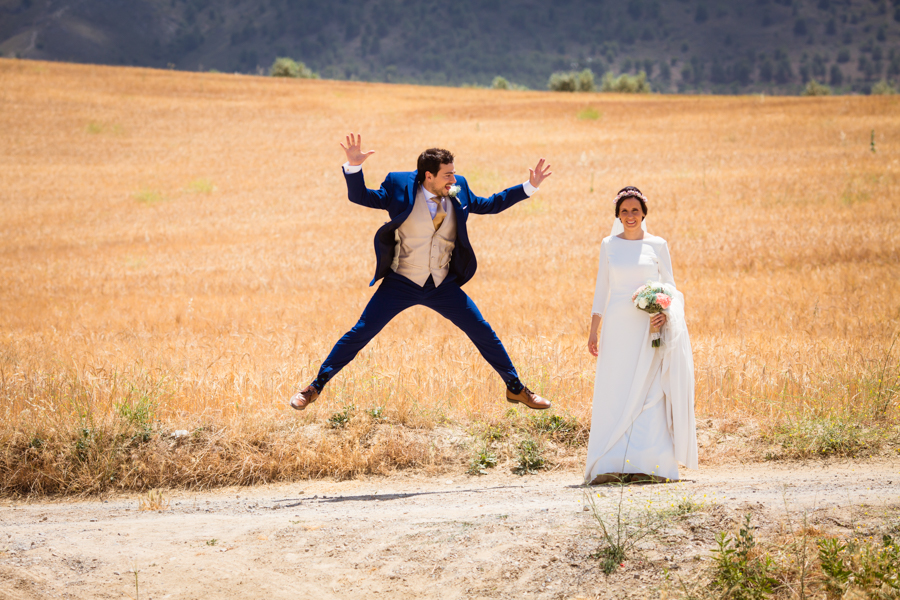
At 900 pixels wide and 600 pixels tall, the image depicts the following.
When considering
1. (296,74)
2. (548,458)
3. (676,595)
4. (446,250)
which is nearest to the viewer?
(676,595)

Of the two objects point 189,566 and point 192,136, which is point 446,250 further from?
point 192,136

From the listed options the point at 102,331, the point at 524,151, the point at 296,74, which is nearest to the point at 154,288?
the point at 102,331

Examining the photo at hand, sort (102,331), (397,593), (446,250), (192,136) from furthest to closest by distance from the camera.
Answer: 1. (192,136)
2. (102,331)
3. (446,250)
4. (397,593)

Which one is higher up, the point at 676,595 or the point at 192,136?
the point at 192,136

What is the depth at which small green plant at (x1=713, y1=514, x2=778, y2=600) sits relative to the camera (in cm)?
367

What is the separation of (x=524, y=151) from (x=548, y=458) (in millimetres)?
23422

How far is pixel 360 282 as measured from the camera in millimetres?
13883

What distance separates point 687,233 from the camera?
16.1 meters

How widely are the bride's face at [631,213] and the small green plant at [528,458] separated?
2151mm

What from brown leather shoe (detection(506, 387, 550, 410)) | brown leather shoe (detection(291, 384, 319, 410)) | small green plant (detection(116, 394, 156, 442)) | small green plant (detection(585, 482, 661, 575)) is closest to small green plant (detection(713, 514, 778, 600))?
small green plant (detection(585, 482, 661, 575))

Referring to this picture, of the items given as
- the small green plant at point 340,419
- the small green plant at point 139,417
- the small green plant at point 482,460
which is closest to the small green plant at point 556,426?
the small green plant at point 482,460

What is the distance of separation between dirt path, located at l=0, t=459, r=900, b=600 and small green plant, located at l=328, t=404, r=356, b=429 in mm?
1034

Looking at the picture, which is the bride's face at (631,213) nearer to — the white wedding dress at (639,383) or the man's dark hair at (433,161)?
the white wedding dress at (639,383)

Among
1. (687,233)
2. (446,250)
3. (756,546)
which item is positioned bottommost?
(756,546)
